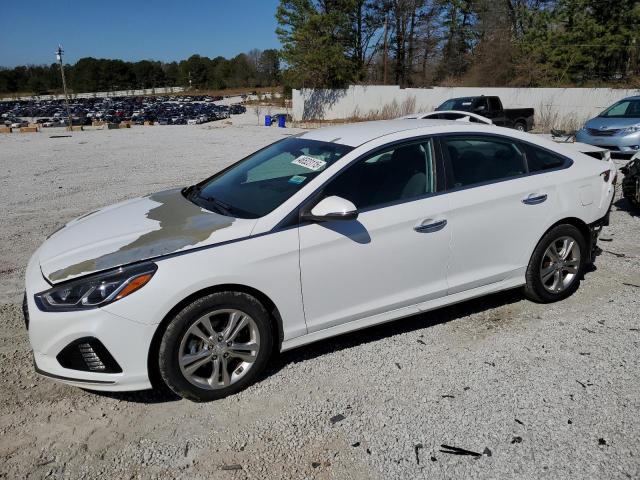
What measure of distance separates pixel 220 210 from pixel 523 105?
2890 cm

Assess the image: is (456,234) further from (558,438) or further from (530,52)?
(530,52)

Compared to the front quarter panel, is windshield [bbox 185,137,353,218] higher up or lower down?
higher up

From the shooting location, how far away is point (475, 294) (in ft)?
12.9

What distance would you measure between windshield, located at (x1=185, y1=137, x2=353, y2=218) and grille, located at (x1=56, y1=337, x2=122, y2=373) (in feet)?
3.73

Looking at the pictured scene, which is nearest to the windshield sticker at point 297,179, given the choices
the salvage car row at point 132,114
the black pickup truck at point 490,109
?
the black pickup truck at point 490,109

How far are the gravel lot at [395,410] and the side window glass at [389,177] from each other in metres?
1.11

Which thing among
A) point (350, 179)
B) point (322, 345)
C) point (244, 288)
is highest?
point (350, 179)

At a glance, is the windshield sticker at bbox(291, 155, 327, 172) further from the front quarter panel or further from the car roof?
the front quarter panel

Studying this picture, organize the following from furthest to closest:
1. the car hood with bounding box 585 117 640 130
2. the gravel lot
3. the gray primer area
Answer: the car hood with bounding box 585 117 640 130 → the gray primer area → the gravel lot

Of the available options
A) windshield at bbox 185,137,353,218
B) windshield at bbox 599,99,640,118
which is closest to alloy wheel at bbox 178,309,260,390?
windshield at bbox 185,137,353,218

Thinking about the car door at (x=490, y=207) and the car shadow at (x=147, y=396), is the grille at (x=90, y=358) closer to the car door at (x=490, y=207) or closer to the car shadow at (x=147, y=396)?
the car shadow at (x=147, y=396)

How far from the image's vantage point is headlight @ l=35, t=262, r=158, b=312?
278 centimetres

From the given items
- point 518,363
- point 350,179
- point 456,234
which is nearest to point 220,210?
point 350,179

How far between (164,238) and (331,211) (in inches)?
40.4
